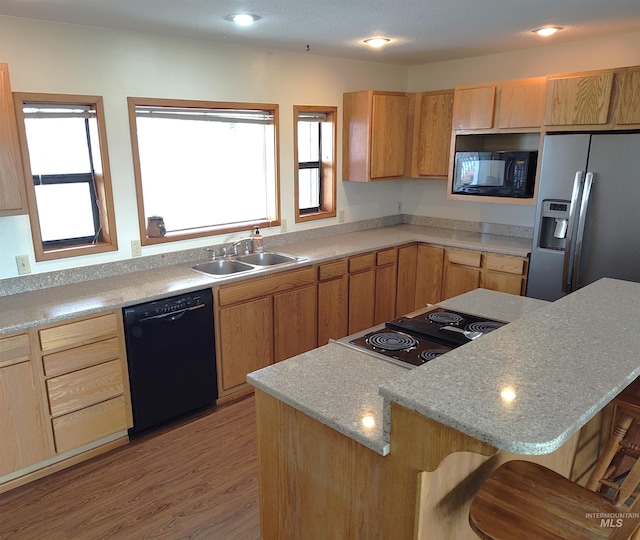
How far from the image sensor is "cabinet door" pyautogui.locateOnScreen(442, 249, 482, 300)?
164 inches

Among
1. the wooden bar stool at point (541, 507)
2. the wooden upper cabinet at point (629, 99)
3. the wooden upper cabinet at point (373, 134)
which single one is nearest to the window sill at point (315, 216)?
the wooden upper cabinet at point (373, 134)

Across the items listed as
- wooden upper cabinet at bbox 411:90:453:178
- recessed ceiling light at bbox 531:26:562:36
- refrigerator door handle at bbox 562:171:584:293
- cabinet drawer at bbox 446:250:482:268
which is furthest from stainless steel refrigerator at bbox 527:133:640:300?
wooden upper cabinet at bbox 411:90:453:178

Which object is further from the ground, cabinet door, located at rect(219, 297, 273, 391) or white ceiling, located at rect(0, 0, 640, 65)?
white ceiling, located at rect(0, 0, 640, 65)

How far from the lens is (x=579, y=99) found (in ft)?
11.2

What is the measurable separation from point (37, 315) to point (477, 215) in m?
3.79

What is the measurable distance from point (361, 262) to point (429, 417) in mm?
3028

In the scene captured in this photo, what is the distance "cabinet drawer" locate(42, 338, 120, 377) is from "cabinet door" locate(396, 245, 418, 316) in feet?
8.57

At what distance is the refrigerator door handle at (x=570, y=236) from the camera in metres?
3.31

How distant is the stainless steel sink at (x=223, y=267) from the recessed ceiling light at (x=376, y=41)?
1.87 metres

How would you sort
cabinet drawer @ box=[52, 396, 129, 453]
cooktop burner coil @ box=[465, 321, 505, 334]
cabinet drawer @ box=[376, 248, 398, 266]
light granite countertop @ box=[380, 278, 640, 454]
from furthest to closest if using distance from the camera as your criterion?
cabinet drawer @ box=[376, 248, 398, 266] < cabinet drawer @ box=[52, 396, 129, 453] < cooktop burner coil @ box=[465, 321, 505, 334] < light granite countertop @ box=[380, 278, 640, 454]

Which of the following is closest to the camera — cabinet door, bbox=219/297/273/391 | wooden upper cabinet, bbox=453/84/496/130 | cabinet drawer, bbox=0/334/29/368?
cabinet drawer, bbox=0/334/29/368

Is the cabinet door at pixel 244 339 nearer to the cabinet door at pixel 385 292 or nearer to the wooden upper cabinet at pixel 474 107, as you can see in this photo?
the cabinet door at pixel 385 292

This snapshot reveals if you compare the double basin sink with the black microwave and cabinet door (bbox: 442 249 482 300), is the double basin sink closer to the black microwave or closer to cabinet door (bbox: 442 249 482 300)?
cabinet door (bbox: 442 249 482 300)

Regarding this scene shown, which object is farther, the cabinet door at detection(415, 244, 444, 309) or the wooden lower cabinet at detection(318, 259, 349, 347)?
the cabinet door at detection(415, 244, 444, 309)
